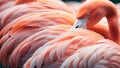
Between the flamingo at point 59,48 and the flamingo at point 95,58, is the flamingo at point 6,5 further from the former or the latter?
the flamingo at point 95,58

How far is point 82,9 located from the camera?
2.18m

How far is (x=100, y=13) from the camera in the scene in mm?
2270

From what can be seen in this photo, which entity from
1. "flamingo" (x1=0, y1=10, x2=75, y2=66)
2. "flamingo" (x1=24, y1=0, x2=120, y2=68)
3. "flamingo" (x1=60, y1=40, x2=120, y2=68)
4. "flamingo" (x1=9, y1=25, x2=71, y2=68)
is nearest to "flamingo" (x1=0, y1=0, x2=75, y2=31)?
"flamingo" (x1=0, y1=10, x2=75, y2=66)

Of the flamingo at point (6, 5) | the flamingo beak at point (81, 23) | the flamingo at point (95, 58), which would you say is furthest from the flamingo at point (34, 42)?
the flamingo at point (6, 5)

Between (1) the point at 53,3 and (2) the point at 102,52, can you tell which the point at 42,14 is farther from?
(2) the point at 102,52

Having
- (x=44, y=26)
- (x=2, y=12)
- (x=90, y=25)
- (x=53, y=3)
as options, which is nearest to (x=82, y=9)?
(x=90, y=25)

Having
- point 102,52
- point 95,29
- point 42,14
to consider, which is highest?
point 42,14

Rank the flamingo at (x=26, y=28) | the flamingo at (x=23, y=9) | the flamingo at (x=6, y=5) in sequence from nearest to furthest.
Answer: the flamingo at (x=26, y=28) < the flamingo at (x=23, y=9) < the flamingo at (x=6, y=5)

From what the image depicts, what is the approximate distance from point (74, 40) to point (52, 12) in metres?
0.39

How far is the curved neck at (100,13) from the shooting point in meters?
2.18

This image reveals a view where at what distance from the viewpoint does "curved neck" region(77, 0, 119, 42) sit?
2.18 m

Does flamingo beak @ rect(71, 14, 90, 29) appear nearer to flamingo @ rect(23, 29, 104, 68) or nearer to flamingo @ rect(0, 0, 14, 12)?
flamingo @ rect(23, 29, 104, 68)

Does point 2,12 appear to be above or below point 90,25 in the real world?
above

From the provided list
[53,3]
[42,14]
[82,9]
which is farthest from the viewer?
[53,3]
